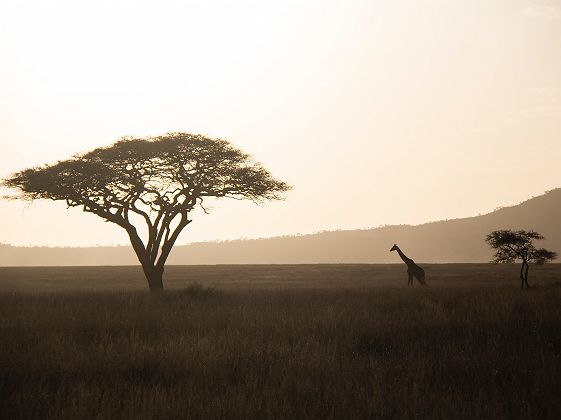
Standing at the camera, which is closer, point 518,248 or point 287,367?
point 287,367

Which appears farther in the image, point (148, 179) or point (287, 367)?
point (148, 179)

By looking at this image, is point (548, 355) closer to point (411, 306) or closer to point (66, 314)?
point (411, 306)

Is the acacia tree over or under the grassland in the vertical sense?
over

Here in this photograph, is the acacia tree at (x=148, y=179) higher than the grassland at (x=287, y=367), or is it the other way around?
the acacia tree at (x=148, y=179)

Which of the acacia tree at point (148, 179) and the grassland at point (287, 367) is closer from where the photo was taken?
the grassland at point (287, 367)

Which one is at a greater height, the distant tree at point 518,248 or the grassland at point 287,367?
the distant tree at point 518,248

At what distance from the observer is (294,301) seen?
1767 cm

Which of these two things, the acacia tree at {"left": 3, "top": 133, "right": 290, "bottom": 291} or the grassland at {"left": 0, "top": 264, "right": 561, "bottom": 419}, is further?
the acacia tree at {"left": 3, "top": 133, "right": 290, "bottom": 291}

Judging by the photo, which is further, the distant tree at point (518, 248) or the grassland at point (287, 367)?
the distant tree at point (518, 248)

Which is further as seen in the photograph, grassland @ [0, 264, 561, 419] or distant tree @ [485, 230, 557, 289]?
distant tree @ [485, 230, 557, 289]

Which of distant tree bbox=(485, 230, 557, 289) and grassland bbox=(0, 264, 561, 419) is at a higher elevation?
distant tree bbox=(485, 230, 557, 289)

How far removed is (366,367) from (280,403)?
220 centimetres

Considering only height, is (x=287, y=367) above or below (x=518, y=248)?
below

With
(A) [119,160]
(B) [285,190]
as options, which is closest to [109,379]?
(A) [119,160]
